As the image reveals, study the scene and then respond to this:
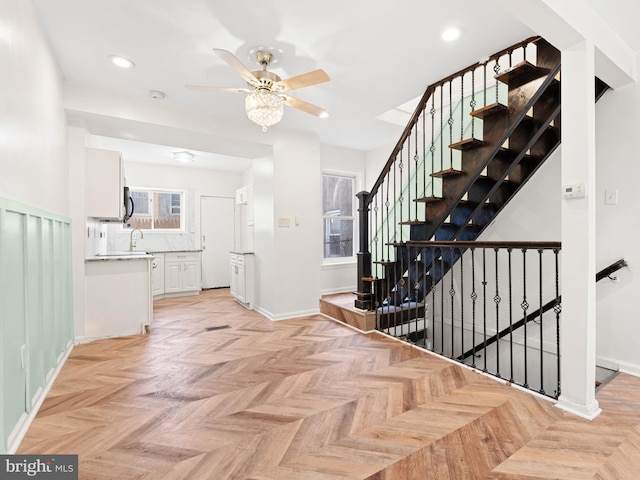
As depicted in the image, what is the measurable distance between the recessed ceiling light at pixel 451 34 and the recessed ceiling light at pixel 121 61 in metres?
2.54

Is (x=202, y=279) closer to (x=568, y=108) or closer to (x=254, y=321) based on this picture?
(x=254, y=321)

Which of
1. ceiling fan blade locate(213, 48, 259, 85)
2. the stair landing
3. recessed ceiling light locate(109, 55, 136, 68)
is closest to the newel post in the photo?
the stair landing

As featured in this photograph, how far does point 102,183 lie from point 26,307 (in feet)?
6.69

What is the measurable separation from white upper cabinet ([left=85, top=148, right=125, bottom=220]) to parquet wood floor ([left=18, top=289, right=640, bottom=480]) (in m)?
1.47

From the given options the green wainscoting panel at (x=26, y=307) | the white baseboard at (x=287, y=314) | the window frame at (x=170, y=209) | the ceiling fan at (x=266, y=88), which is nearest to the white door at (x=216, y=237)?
the window frame at (x=170, y=209)

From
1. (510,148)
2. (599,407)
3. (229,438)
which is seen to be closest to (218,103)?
(510,148)

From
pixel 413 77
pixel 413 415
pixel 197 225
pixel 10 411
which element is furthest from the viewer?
pixel 197 225

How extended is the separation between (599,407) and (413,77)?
285cm

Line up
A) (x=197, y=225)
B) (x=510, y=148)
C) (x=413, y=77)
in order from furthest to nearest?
1. (x=197, y=225)
2. (x=413, y=77)
3. (x=510, y=148)

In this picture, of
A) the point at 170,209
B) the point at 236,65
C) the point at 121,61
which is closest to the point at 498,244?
the point at 236,65

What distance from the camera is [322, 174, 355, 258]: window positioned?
5371 mm

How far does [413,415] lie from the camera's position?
183cm

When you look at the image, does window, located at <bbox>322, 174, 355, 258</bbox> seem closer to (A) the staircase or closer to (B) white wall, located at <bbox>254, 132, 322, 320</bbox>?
(B) white wall, located at <bbox>254, 132, 322, 320</bbox>

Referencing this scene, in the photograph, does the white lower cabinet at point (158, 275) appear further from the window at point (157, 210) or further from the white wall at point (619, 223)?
the white wall at point (619, 223)
